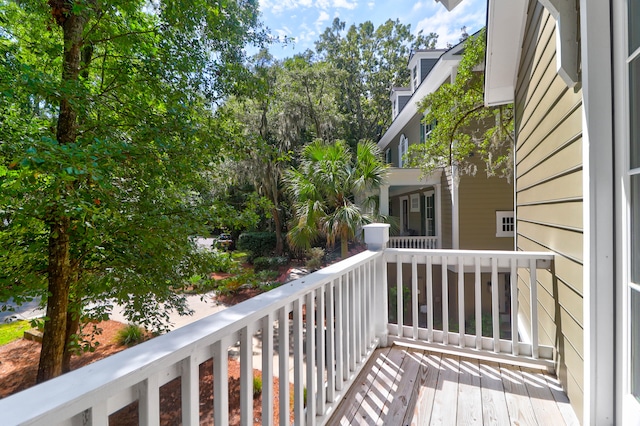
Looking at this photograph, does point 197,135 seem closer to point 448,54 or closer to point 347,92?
point 448,54

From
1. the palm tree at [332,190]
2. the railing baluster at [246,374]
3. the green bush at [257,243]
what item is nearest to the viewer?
the railing baluster at [246,374]

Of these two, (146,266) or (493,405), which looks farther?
(146,266)

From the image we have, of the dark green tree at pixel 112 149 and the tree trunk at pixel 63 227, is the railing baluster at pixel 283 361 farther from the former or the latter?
the tree trunk at pixel 63 227

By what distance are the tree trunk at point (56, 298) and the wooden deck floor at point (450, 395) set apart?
344 centimetres

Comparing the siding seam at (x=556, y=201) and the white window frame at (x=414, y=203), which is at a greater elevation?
the white window frame at (x=414, y=203)

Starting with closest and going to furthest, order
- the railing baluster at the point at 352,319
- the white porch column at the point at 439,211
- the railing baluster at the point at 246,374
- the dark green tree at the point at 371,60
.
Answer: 1. the railing baluster at the point at 246,374
2. the railing baluster at the point at 352,319
3. the white porch column at the point at 439,211
4. the dark green tree at the point at 371,60

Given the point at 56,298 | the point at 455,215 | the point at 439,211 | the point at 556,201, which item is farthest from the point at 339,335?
the point at 439,211

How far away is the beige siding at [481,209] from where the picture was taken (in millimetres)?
8328

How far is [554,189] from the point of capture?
7.66ft

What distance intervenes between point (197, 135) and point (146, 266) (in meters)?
1.67

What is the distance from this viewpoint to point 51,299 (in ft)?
12.0

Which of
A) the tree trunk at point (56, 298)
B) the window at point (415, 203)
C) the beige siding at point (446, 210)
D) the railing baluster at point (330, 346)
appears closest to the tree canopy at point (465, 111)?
the beige siding at point (446, 210)

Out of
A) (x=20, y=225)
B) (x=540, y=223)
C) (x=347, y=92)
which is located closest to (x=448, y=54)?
(x=540, y=223)

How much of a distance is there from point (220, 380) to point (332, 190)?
6100 mm
